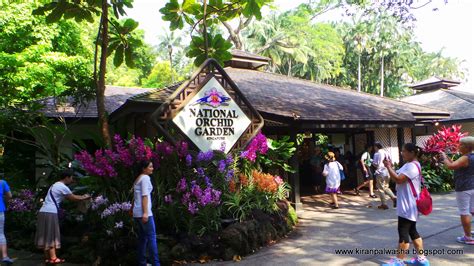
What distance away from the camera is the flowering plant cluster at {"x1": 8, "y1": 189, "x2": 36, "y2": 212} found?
25.8ft

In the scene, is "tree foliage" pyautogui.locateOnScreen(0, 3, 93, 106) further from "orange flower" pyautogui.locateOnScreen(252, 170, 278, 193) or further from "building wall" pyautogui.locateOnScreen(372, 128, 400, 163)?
"building wall" pyautogui.locateOnScreen(372, 128, 400, 163)

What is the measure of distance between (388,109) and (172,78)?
2603 centimetres

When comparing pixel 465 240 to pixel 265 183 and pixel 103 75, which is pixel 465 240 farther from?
pixel 103 75

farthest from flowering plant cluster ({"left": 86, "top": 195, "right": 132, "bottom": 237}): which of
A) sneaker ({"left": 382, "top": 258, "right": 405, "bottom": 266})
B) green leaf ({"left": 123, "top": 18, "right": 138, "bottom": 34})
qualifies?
sneaker ({"left": 382, "top": 258, "right": 405, "bottom": 266})

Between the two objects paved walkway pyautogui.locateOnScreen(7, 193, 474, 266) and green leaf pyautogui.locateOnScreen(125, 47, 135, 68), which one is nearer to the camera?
paved walkway pyautogui.locateOnScreen(7, 193, 474, 266)

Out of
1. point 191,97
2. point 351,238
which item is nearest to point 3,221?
point 191,97

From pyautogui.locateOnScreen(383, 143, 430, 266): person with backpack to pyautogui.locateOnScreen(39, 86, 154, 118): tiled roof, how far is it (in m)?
7.84

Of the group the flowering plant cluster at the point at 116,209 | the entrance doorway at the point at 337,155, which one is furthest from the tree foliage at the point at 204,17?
the entrance doorway at the point at 337,155

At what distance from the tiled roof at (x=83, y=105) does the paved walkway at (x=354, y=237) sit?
6.32 meters

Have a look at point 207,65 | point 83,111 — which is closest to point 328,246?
point 207,65

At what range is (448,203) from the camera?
9492mm

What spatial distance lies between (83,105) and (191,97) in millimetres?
6699

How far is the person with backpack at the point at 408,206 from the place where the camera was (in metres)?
4.57

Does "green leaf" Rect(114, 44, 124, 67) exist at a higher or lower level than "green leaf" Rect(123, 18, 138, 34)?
lower
